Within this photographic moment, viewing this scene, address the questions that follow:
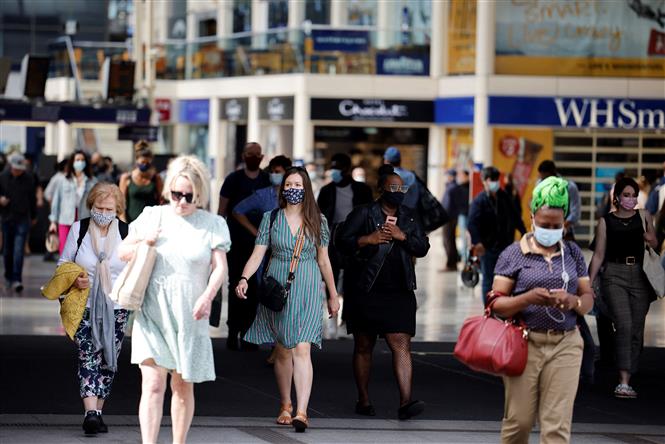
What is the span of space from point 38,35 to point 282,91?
26315mm

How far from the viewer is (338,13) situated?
1603 inches

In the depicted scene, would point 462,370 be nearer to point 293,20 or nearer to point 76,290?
point 76,290

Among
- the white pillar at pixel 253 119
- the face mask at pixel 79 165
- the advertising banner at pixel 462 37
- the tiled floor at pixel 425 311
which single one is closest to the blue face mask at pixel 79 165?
the face mask at pixel 79 165

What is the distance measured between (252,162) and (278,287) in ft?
13.2

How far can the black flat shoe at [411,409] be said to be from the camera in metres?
10.8

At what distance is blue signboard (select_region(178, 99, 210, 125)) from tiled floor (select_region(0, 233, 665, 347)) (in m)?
19.9

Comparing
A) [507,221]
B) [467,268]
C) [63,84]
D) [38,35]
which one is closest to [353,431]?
[507,221]

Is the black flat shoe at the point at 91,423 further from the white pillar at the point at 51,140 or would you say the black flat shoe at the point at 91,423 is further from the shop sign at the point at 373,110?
the white pillar at the point at 51,140

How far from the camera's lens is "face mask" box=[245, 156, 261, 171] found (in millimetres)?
14195

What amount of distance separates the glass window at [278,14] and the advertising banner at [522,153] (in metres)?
9.72

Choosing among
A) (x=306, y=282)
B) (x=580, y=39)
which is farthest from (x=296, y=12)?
(x=306, y=282)

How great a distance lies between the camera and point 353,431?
33.8ft

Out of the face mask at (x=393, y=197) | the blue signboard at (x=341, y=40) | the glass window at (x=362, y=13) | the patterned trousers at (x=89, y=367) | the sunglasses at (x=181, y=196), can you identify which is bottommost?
the patterned trousers at (x=89, y=367)

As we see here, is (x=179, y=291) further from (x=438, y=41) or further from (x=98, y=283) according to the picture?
(x=438, y=41)
